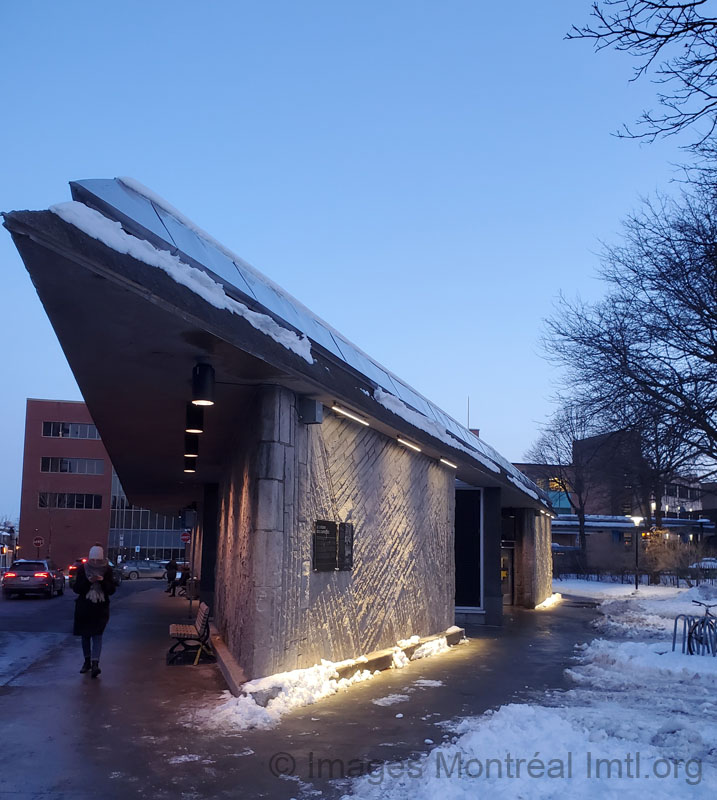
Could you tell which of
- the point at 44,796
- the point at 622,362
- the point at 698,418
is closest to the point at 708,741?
the point at 44,796

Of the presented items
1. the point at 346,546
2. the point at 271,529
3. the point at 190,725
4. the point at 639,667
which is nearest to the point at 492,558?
the point at 639,667

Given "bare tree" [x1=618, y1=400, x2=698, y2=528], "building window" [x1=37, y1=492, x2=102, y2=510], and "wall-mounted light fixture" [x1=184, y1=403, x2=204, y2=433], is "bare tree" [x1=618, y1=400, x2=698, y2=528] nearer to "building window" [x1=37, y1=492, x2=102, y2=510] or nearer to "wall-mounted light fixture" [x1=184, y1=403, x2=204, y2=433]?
"wall-mounted light fixture" [x1=184, y1=403, x2=204, y2=433]

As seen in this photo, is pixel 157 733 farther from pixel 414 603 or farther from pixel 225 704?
pixel 414 603

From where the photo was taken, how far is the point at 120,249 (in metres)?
6.38

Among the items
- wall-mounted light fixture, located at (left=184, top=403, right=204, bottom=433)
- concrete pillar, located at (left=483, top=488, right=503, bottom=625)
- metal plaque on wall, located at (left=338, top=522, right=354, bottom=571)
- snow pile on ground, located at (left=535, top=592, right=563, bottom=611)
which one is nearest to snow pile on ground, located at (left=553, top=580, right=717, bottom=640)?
snow pile on ground, located at (left=535, top=592, right=563, bottom=611)

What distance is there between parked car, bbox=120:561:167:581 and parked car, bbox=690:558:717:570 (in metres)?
37.9

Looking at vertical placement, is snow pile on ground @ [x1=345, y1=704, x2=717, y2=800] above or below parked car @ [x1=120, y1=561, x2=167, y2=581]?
above

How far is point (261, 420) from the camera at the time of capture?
9.51 metres

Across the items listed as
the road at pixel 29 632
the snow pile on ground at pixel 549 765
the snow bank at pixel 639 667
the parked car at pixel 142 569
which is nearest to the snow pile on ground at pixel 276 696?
the snow pile on ground at pixel 549 765

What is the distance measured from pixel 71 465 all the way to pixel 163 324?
64.6 metres

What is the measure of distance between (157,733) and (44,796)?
2.01 meters

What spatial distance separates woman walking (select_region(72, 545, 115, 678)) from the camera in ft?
34.1

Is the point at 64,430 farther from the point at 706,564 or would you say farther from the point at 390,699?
the point at 390,699

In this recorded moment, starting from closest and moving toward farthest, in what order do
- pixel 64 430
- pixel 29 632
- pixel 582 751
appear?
pixel 582 751
pixel 29 632
pixel 64 430
